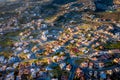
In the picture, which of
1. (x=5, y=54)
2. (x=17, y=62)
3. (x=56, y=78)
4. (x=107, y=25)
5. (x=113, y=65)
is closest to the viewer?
(x=56, y=78)

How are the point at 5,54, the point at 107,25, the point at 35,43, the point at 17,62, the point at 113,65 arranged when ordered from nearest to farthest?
the point at 113,65
the point at 17,62
the point at 5,54
the point at 35,43
the point at 107,25

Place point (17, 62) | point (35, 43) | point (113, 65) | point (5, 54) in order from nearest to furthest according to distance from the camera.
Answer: point (113, 65) < point (17, 62) < point (5, 54) < point (35, 43)

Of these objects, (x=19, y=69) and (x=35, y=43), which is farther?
(x=35, y=43)

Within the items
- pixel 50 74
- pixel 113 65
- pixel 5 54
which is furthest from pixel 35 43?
pixel 113 65

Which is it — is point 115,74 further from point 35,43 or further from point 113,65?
point 35,43

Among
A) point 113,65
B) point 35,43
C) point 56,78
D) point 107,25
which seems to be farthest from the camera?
point 107,25

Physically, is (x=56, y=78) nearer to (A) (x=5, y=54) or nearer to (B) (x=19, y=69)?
(B) (x=19, y=69)

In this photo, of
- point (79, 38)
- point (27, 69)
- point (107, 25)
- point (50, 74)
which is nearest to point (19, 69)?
point (27, 69)

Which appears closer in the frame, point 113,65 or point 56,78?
point 56,78

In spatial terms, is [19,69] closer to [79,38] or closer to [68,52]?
[68,52]
